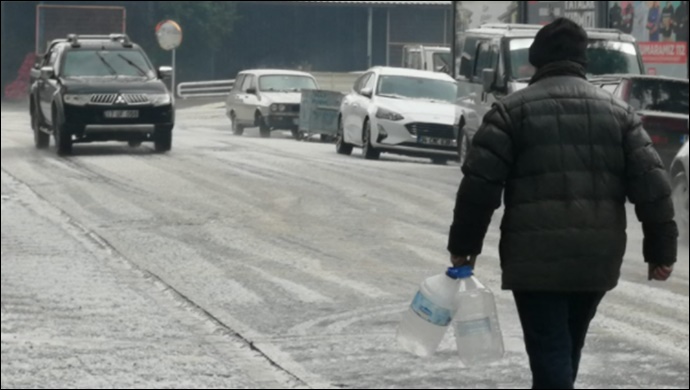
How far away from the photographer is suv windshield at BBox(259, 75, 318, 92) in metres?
8.67

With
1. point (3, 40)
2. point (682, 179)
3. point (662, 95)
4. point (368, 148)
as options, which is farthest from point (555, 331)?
point (3, 40)

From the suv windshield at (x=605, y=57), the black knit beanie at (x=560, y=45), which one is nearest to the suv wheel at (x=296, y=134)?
the suv windshield at (x=605, y=57)

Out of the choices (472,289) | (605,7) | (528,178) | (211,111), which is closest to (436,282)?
(472,289)

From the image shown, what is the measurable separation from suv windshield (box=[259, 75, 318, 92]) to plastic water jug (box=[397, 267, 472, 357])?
4383 mm

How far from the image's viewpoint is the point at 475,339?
383cm

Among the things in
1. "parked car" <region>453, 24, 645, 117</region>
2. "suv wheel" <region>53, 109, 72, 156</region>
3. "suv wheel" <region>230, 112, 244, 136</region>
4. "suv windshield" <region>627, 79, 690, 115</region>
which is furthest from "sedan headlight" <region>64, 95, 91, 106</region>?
"suv windshield" <region>627, 79, 690, 115</region>

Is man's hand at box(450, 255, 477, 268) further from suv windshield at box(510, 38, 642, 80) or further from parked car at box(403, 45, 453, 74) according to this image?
parked car at box(403, 45, 453, 74)

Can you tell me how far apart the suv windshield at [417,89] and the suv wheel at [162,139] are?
1.31 metres

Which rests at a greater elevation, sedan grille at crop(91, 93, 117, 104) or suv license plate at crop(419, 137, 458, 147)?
sedan grille at crop(91, 93, 117, 104)

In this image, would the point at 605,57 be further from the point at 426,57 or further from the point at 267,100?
the point at 267,100

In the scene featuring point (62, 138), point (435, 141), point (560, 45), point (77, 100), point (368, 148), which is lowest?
point (62, 138)

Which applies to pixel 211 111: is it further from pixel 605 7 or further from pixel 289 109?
pixel 605 7

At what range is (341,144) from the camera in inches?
335

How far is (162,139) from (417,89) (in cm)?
265
